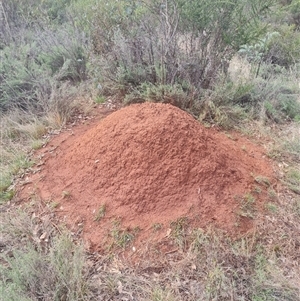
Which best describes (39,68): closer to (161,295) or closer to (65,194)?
(65,194)

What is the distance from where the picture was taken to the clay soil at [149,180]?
2230 millimetres

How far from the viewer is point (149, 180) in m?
2.37

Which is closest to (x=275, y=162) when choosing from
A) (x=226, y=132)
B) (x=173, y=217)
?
(x=226, y=132)

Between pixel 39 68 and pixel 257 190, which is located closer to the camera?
pixel 257 190

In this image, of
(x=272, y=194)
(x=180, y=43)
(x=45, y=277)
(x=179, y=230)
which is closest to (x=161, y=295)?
(x=179, y=230)

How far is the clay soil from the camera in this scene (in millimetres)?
2230

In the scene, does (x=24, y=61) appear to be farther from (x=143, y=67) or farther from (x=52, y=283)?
(x=52, y=283)

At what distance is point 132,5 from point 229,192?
3.53m

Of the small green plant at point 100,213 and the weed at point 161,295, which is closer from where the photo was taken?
the weed at point 161,295

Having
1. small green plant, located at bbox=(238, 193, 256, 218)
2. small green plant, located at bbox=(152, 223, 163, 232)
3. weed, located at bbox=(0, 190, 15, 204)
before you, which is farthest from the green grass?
weed, located at bbox=(0, 190, 15, 204)

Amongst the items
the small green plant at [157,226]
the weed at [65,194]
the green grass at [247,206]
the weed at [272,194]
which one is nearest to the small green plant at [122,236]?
the small green plant at [157,226]

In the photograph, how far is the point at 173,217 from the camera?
2.21m

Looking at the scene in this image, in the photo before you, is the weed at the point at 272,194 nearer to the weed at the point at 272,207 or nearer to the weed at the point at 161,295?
the weed at the point at 272,207

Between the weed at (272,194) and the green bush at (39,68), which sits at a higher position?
the green bush at (39,68)
